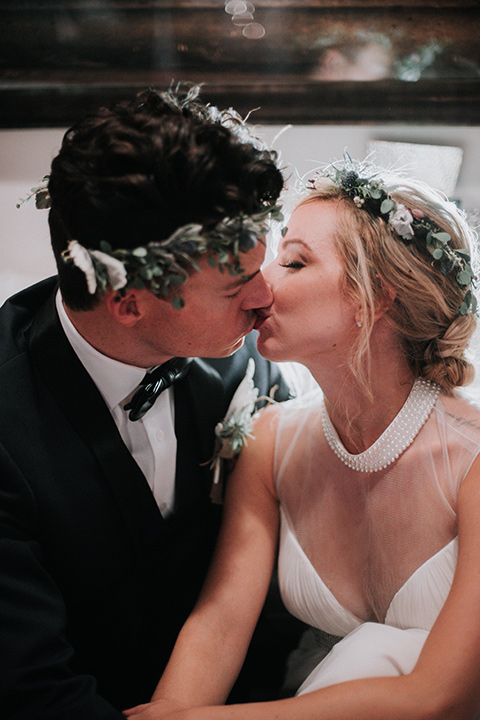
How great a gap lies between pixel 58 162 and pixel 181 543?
112 centimetres

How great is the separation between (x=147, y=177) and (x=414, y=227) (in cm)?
75

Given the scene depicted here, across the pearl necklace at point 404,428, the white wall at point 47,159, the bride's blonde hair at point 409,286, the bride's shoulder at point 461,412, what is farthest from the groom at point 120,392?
the white wall at point 47,159

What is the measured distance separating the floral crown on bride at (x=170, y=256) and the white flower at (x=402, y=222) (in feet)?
1.24

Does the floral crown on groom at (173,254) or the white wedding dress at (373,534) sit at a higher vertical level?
the floral crown on groom at (173,254)

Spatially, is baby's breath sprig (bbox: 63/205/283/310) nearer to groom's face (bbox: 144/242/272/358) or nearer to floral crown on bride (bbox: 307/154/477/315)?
groom's face (bbox: 144/242/272/358)

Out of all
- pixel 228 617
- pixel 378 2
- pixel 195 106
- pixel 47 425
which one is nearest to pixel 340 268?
pixel 195 106

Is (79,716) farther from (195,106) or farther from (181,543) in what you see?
(195,106)

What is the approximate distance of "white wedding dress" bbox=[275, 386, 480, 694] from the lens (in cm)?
147

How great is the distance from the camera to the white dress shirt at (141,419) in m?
1.51

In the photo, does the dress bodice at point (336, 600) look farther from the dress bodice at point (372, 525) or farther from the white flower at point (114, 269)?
the white flower at point (114, 269)

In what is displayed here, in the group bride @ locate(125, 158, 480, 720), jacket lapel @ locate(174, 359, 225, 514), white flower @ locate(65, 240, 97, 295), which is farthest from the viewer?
jacket lapel @ locate(174, 359, 225, 514)

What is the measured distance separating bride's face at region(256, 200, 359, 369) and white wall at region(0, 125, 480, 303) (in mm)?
800

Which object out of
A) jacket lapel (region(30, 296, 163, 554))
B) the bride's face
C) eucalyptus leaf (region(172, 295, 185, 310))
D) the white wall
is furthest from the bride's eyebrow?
the white wall

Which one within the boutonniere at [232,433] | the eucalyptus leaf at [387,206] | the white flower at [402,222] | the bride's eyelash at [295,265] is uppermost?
the eucalyptus leaf at [387,206]
